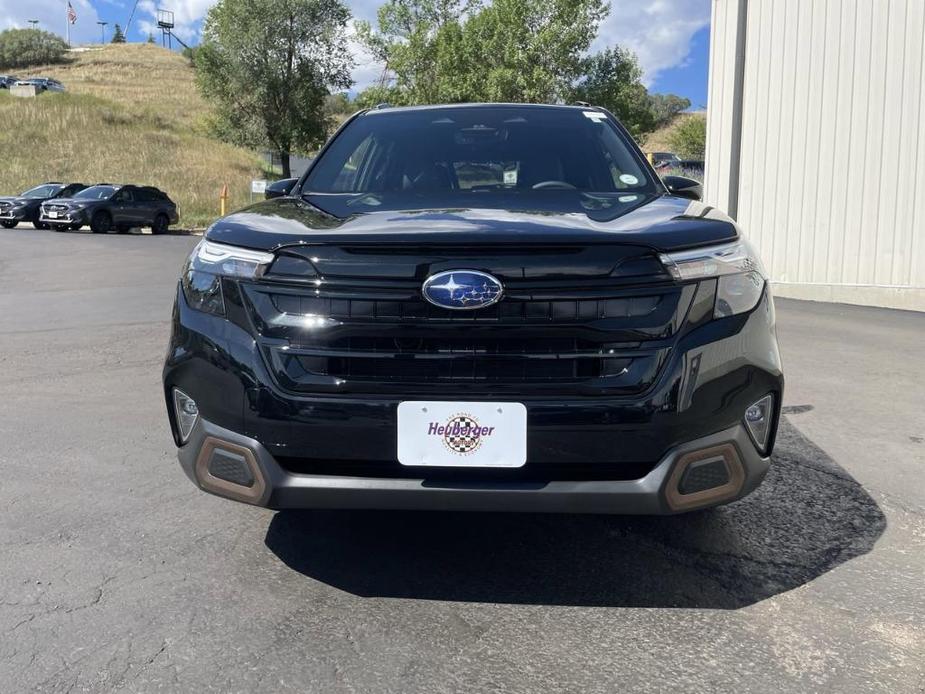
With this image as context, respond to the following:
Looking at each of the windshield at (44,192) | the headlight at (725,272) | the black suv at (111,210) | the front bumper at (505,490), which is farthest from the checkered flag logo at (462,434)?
the windshield at (44,192)

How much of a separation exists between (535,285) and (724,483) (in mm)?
810

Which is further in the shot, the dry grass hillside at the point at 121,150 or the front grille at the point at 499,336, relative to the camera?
the dry grass hillside at the point at 121,150

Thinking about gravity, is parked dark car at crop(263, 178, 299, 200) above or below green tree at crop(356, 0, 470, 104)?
below

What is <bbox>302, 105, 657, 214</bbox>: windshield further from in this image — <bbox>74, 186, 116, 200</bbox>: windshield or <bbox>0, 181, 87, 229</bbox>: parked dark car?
<bbox>0, 181, 87, 229</bbox>: parked dark car

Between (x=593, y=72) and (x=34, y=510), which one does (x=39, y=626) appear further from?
(x=593, y=72)

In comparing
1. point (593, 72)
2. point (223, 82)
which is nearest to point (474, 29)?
point (593, 72)

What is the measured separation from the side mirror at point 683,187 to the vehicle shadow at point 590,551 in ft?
4.28

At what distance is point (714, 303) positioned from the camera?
247 cm

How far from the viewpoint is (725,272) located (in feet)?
8.29

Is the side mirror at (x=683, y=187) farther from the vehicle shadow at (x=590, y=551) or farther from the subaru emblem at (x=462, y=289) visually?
the subaru emblem at (x=462, y=289)

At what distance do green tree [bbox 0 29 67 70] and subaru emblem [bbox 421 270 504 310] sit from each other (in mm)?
98925

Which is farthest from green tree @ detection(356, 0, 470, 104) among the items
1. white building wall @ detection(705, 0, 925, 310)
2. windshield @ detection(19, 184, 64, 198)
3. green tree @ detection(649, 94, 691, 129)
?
green tree @ detection(649, 94, 691, 129)

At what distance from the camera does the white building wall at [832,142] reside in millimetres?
10070

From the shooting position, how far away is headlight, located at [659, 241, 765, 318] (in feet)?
8.00
